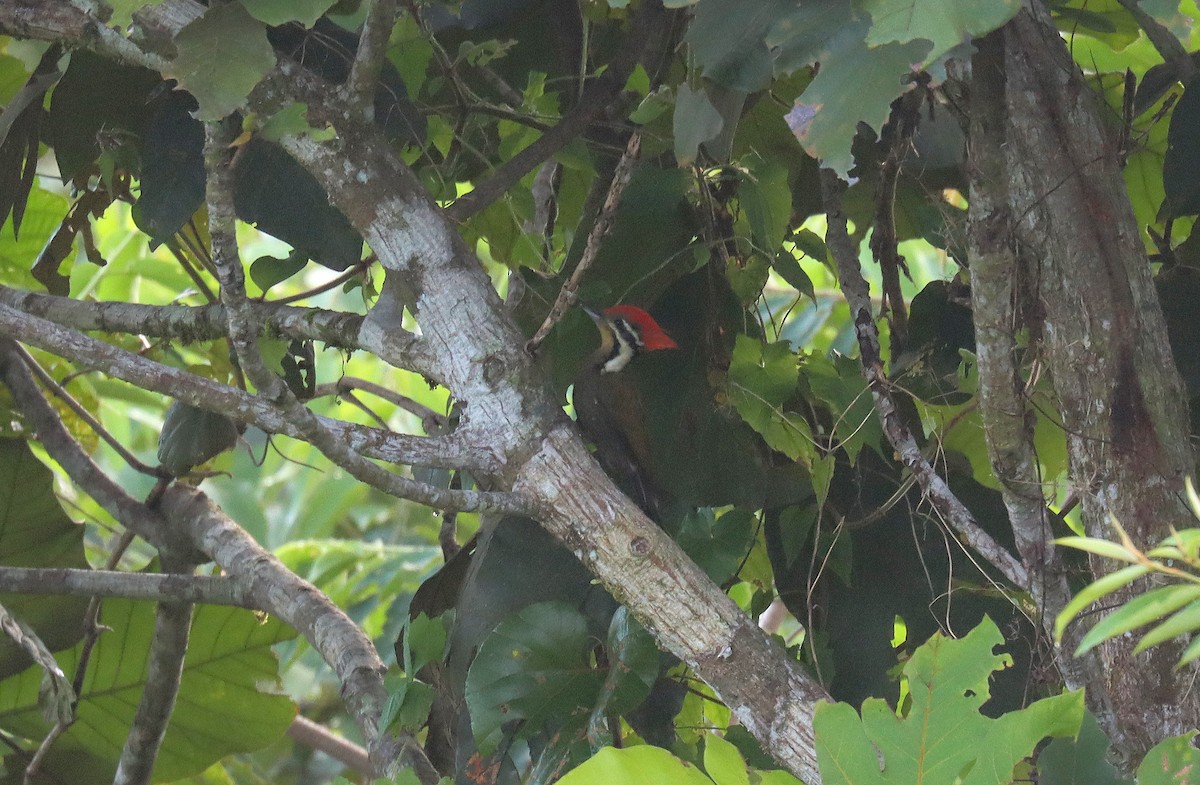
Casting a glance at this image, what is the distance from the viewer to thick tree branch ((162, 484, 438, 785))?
167 cm

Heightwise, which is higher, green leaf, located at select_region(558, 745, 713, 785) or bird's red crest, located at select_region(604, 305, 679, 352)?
bird's red crest, located at select_region(604, 305, 679, 352)

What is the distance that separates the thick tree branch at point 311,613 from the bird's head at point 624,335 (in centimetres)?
67

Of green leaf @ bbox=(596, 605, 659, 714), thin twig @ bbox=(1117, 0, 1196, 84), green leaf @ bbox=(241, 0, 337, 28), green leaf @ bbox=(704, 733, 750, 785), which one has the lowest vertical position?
green leaf @ bbox=(704, 733, 750, 785)

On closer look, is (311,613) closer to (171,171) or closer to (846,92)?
(171,171)

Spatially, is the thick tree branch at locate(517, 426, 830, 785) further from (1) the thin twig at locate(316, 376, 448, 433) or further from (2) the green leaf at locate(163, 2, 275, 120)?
(1) the thin twig at locate(316, 376, 448, 433)

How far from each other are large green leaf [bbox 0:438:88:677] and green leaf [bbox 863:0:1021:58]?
80.5 inches

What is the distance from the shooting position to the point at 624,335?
1.78 meters

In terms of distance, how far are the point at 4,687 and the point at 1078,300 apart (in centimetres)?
236

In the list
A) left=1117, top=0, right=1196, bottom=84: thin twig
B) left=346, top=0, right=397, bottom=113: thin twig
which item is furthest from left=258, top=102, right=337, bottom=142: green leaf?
left=1117, top=0, right=1196, bottom=84: thin twig

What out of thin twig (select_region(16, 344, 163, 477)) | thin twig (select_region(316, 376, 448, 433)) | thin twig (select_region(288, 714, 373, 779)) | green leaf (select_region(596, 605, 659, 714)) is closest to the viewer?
green leaf (select_region(596, 605, 659, 714))

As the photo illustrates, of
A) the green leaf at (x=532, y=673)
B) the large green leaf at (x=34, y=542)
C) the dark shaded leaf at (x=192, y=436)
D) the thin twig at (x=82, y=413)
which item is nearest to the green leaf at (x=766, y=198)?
the green leaf at (x=532, y=673)

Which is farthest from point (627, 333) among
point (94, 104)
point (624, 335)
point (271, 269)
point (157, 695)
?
point (157, 695)

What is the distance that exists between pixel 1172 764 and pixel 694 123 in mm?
813

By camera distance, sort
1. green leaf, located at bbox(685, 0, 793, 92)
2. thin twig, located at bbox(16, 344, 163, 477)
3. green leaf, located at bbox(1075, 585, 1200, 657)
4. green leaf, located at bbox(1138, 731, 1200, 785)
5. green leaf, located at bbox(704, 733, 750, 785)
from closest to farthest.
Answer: green leaf, located at bbox(1075, 585, 1200, 657) → green leaf, located at bbox(1138, 731, 1200, 785) → green leaf, located at bbox(704, 733, 750, 785) → green leaf, located at bbox(685, 0, 793, 92) → thin twig, located at bbox(16, 344, 163, 477)
